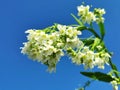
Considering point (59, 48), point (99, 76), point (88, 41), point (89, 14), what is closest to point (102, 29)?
point (89, 14)

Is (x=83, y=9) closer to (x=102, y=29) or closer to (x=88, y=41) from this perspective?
(x=102, y=29)

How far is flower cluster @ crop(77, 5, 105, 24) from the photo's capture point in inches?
168

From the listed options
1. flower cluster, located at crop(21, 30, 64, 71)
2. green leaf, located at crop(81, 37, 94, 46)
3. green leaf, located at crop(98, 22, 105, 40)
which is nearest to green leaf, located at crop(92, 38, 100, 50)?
green leaf, located at crop(81, 37, 94, 46)

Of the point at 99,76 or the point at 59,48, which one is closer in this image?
the point at 59,48

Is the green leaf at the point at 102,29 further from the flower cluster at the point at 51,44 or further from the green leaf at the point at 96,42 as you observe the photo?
the flower cluster at the point at 51,44

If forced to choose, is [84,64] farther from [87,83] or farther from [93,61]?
[87,83]

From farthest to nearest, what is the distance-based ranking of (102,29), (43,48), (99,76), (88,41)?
(102,29)
(88,41)
(99,76)
(43,48)

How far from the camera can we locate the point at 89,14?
4.27 meters

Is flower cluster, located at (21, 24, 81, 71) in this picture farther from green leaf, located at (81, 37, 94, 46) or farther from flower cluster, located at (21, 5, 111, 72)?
green leaf, located at (81, 37, 94, 46)

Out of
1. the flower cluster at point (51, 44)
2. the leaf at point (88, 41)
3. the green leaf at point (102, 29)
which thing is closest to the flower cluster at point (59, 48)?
the flower cluster at point (51, 44)

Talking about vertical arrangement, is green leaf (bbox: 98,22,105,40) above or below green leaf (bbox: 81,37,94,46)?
above

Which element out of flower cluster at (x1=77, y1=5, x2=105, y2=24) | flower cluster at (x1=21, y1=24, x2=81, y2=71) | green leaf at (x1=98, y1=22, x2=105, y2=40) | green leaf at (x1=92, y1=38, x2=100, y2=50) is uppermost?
flower cluster at (x1=77, y1=5, x2=105, y2=24)

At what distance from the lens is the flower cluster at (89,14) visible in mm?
4262

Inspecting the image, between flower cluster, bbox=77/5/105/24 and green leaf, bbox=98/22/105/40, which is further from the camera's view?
flower cluster, bbox=77/5/105/24
